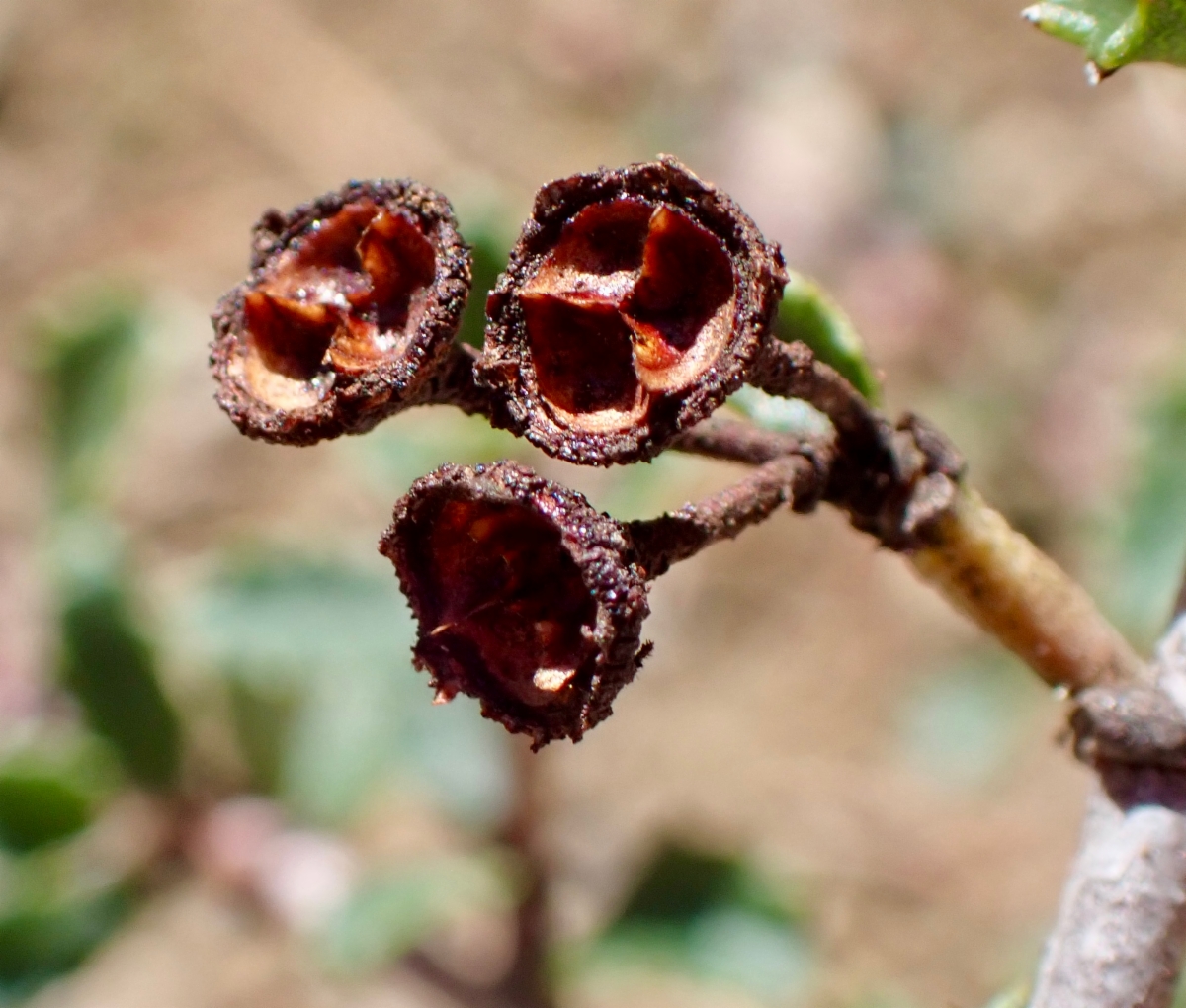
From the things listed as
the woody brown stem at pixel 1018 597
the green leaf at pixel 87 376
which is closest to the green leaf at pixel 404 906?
the green leaf at pixel 87 376

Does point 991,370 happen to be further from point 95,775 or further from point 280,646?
point 95,775

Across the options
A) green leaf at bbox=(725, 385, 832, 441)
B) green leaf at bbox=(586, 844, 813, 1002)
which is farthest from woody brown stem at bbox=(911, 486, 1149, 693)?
green leaf at bbox=(586, 844, 813, 1002)

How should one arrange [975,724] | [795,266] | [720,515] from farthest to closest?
1. [795,266]
2. [975,724]
3. [720,515]

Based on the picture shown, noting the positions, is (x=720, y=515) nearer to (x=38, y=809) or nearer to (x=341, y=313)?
(x=341, y=313)

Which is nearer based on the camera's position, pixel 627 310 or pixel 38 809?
pixel 627 310

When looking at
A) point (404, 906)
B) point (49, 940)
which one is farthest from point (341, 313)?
point (49, 940)

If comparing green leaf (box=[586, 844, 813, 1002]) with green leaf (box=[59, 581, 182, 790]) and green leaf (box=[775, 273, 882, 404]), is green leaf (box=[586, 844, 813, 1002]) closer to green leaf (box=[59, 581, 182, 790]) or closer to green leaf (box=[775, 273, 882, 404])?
green leaf (box=[59, 581, 182, 790])
